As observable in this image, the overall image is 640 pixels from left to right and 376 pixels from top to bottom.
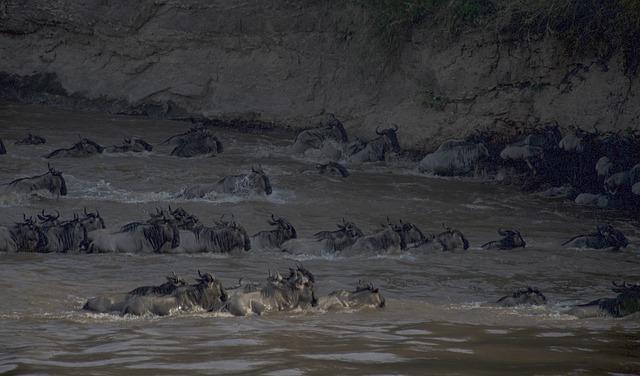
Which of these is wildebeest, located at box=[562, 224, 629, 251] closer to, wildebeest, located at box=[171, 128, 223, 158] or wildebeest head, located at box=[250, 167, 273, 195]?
wildebeest head, located at box=[250, 167, 273, 195]

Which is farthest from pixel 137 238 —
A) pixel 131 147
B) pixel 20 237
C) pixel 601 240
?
pixel 131 147

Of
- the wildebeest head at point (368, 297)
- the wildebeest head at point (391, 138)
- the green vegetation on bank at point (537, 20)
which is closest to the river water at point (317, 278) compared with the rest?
the wildebeest head at point (368, 297)

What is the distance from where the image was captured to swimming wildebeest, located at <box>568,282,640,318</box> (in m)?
9.83

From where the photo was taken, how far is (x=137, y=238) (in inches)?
475

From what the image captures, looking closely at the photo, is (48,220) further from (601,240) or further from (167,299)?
(601,240)

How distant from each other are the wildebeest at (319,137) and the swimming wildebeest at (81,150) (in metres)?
3.09

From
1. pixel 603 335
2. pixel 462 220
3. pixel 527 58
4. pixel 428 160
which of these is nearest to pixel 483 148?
pixel 428 160

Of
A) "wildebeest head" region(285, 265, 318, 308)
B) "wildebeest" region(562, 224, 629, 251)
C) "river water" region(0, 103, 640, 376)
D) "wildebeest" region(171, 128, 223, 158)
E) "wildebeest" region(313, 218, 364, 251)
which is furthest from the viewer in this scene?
"wildebeest" region(171, 128, 223, 158)

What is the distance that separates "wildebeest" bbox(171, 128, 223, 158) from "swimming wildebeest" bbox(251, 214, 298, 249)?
543 centimetres

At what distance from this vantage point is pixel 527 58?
19.2 meters

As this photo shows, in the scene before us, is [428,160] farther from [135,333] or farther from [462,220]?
[135,333]

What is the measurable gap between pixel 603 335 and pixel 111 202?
7385 mm

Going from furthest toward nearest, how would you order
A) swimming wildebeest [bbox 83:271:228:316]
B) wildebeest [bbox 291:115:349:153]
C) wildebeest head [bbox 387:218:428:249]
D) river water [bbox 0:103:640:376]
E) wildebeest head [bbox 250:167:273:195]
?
1. wildebeest [bbox 291:115:349:153]
2. wildebeest head [bbox 250:167:273:195]
3. wildebeest head [bbox 387:218:428:249]
4. swimming wildebeest [bbox 83:271:228:316]
5. river water [bbox 0:103:640:376]

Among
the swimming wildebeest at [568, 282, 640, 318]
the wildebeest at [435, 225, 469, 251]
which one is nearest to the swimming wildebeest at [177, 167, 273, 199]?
the wildebeest at [435, 225, 469, 251]
